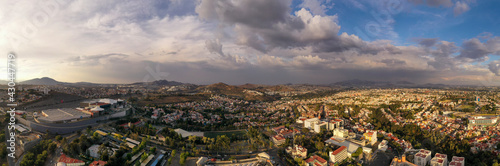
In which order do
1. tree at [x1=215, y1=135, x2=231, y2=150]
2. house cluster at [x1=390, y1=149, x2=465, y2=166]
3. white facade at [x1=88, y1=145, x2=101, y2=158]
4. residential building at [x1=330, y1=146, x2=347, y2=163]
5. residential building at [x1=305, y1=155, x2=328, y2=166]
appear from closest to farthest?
house cluster at [x1=390, y1=149, x2=465, y2=166], residential building at [x1=305, y1=155, x2=328, y2=166], white facade at [x1=88, y1=145, x2=101, y2=158], residential building at [x1=330, y1=146, x2=347, y2=163], tree at [x1=215, y1=135, x2=231, y2=150]

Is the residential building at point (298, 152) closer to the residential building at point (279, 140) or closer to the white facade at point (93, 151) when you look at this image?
the residential building at point (279, 140)

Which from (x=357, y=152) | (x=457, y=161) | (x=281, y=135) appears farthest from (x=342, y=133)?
(x=457, y=161)

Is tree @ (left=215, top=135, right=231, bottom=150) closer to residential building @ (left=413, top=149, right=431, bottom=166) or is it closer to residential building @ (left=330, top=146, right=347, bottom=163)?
residential building @ (left=330, top=146, right=347, bottom=163)

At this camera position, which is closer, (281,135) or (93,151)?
(93,151)

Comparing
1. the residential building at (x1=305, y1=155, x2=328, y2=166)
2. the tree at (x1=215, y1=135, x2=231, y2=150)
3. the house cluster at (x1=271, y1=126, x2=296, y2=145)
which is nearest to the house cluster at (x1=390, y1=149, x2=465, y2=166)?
the residential building at (x1=305, y1=155, x2=328, y2=166)

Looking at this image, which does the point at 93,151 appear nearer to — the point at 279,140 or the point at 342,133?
the point at 279,140

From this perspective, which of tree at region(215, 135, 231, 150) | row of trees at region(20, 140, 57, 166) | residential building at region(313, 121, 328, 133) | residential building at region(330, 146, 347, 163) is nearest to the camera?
row of trees at region(20, 140, 57, 166)

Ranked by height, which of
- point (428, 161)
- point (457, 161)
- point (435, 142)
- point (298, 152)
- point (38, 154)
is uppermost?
point (38, 154)

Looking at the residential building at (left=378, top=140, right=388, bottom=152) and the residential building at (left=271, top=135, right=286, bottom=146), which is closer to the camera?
the residential building at (left=378, top=140, right=388, bottom=152)

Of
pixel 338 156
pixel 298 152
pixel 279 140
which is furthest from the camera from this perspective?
pixel 279 140

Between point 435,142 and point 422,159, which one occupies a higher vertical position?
point 435,142

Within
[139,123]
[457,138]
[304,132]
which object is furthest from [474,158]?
[139,123]
